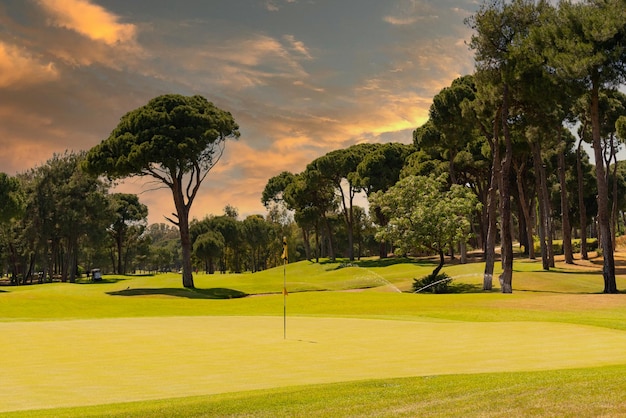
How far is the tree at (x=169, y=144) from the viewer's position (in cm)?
5825

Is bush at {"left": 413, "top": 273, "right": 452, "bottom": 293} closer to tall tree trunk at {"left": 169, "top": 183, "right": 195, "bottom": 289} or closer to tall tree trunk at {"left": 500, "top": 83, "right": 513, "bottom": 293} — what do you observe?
tall tree trunk at {"left": 500, "top": 83, "right": 513, "bottom": 293}

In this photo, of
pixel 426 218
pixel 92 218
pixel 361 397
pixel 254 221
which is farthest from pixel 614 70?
pixel 254 221

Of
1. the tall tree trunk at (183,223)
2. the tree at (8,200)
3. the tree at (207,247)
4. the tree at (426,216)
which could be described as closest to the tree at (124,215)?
the tree at (207,247)

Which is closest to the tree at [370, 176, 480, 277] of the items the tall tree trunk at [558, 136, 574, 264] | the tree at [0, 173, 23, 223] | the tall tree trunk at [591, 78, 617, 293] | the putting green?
the tall tree trunk at [558, 136, 574, 264]

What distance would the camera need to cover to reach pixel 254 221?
134125 millimetres

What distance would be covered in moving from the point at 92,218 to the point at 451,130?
56807mm

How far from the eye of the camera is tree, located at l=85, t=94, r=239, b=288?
191 feet

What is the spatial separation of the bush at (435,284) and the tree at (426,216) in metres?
0.54

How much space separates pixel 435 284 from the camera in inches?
2021

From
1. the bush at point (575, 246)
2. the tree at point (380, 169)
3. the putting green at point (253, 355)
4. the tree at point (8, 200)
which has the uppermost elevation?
the tree at point (380, 169)

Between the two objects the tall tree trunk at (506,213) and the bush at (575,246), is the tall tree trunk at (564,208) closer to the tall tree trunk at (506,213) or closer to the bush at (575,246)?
the tall tree trunk at (506,213)

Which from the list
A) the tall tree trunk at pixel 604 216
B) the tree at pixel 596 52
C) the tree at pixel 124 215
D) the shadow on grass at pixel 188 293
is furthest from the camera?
the tree at pixel 124 215

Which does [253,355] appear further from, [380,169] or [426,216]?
[380,169]

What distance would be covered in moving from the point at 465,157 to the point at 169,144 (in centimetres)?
3454
